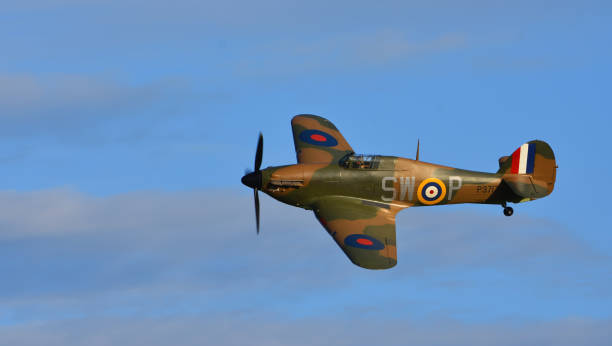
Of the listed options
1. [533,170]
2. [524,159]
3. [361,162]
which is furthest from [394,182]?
[533,170]

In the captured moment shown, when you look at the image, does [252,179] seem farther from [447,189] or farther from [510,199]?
[510,199]

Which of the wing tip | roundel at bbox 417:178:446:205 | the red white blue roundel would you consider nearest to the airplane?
roundel at bbox 417:178:446:205

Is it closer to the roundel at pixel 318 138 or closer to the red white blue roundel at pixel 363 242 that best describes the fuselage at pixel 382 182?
the red white blue roundel at pixel 363 242

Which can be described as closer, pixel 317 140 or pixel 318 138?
pixel 317 140

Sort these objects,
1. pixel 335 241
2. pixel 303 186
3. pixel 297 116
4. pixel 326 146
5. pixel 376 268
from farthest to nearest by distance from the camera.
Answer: pixel 297 116, pixel 326 146, pixel 303 186, pixel 335 241, pixel 376 268

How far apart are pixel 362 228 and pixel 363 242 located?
0.98 meters

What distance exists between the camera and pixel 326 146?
36.9m

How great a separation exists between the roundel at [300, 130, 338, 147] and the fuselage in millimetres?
2772

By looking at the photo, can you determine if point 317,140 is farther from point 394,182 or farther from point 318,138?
point 394,182

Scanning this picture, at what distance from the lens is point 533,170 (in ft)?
112

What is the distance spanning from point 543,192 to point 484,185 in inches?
77.8

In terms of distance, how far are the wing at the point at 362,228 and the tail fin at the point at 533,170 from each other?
4.12m

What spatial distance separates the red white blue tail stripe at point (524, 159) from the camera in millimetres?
34312

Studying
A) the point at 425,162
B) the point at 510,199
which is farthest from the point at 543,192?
the point at 425,162
